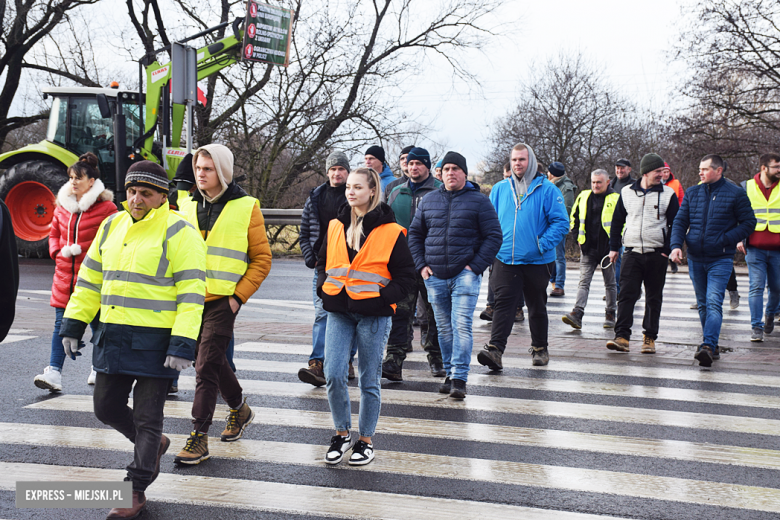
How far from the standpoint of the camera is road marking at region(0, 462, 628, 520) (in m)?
3.70

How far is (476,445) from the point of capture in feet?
16.0

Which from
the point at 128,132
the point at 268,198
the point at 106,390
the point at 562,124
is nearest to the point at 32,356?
the point at 106,390

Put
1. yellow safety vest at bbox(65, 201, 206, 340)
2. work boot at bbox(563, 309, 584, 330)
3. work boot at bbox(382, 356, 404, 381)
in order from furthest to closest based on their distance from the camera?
work boot at bbox(563, 309, 584, 330)
work boot at bbox(382, 356, 404, 381)
yellow safety vest at bbox(65, 201, 206, 340)

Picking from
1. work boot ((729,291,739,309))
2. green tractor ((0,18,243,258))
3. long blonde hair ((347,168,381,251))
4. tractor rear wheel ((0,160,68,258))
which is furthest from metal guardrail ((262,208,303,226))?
long blonde hair ((347,168,381,251))

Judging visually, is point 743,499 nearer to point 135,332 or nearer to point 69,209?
point 135,332

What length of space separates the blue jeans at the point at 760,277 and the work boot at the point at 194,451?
6.91 m

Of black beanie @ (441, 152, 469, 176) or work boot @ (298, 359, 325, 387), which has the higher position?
black beanie @ (441, 152, 469, 176)

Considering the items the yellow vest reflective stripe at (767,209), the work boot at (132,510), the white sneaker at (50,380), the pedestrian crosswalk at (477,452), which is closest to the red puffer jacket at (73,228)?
the white sneaker at (50,380)

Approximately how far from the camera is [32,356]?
7.57m

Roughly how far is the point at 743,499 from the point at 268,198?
58.3ft

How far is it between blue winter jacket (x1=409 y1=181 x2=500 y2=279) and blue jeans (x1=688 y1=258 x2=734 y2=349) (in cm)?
271

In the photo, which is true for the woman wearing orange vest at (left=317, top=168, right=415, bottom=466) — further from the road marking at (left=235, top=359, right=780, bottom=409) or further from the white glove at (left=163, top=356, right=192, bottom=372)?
the road marking at (left=235, top=359, right=780, bottom=409)

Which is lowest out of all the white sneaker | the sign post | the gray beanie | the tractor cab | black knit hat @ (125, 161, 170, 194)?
the white sneaker

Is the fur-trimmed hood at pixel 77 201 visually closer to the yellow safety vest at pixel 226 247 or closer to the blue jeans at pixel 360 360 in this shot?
the yellow safety vest at pixel 226 247
